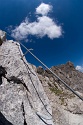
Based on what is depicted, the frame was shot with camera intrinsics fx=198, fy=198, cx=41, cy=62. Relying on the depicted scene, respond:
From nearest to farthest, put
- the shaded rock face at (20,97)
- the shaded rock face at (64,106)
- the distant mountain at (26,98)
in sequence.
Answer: the shaded rock face at (20,97)
the distant mountain at (26,98)
the shaded rock face at (64,106)

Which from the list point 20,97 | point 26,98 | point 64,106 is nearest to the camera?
point 20,97

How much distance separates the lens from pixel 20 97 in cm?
1950

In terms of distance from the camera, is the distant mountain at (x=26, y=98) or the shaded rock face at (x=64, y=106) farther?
the shaded rock face at (x=64, y=106)

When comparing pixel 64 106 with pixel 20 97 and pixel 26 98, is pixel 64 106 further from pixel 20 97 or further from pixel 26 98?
pixel 20 97

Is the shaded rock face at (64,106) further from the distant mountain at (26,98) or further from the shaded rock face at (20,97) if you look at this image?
the shaded rock face at (20,97)

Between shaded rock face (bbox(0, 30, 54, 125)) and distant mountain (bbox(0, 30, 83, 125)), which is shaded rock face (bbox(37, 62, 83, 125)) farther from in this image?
shaded rock face (bbox(0, 30, 54, 125))

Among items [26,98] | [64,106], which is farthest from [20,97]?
[64,106]

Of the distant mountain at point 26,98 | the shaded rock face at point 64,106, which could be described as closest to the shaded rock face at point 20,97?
the distant mountain at point 26,98

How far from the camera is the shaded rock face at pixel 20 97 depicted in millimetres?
18375

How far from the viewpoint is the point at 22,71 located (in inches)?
907

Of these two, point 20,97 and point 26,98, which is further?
point 26,98

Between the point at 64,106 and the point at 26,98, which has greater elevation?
the point at 64,106

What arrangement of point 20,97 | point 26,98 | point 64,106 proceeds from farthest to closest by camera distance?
point 64,106, point 26,98, point 20,97

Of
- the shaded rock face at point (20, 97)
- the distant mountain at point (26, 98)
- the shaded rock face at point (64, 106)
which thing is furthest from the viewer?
the shaded rock face at point (64, 106)
